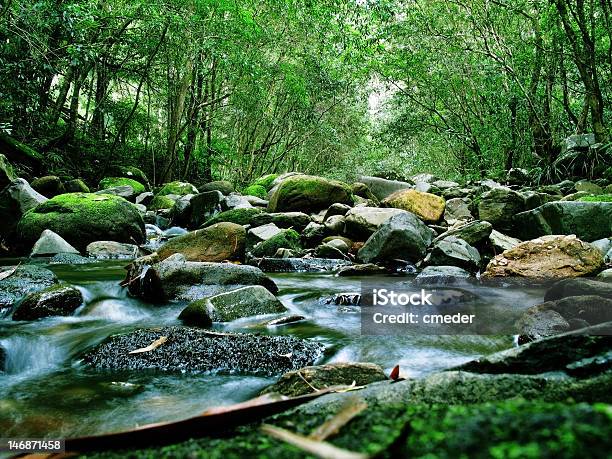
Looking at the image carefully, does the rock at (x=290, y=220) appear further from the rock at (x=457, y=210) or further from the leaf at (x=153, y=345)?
the leaf at (x=153, y=345)

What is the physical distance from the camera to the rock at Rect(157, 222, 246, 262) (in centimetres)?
727

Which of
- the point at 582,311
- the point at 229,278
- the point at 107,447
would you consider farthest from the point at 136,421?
the point at 582,311

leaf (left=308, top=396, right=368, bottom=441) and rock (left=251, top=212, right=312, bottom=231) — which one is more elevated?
rock (left=251, top=212, right=312, bottom=231)

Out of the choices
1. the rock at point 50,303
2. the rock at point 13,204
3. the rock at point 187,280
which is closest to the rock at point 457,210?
the rock at point 187,280

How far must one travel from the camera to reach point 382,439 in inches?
24.8

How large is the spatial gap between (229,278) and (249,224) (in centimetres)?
581

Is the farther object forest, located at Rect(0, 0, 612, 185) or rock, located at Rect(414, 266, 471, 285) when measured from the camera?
forest, located at Rect(0, 0, 612, 185)

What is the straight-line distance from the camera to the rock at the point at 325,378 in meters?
2.26

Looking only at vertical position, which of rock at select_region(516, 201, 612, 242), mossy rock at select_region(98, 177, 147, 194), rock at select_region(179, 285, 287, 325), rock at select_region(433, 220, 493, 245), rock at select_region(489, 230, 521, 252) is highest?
mossy rock at select_region(98, 177, 147, 194)

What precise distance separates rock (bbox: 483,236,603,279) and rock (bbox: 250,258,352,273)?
8.71ft

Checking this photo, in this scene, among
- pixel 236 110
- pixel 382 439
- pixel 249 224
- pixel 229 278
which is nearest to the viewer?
pixel 382 439

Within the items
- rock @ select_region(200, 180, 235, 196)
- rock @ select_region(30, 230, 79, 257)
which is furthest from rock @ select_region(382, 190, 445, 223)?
rock @ select_region(200, 180, 235, 196)

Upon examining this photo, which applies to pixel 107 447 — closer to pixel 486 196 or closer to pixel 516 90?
pixel 486 196

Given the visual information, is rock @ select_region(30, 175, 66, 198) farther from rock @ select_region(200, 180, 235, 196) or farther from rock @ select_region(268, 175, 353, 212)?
rock @ select_region(268, 175, 353, 212)
